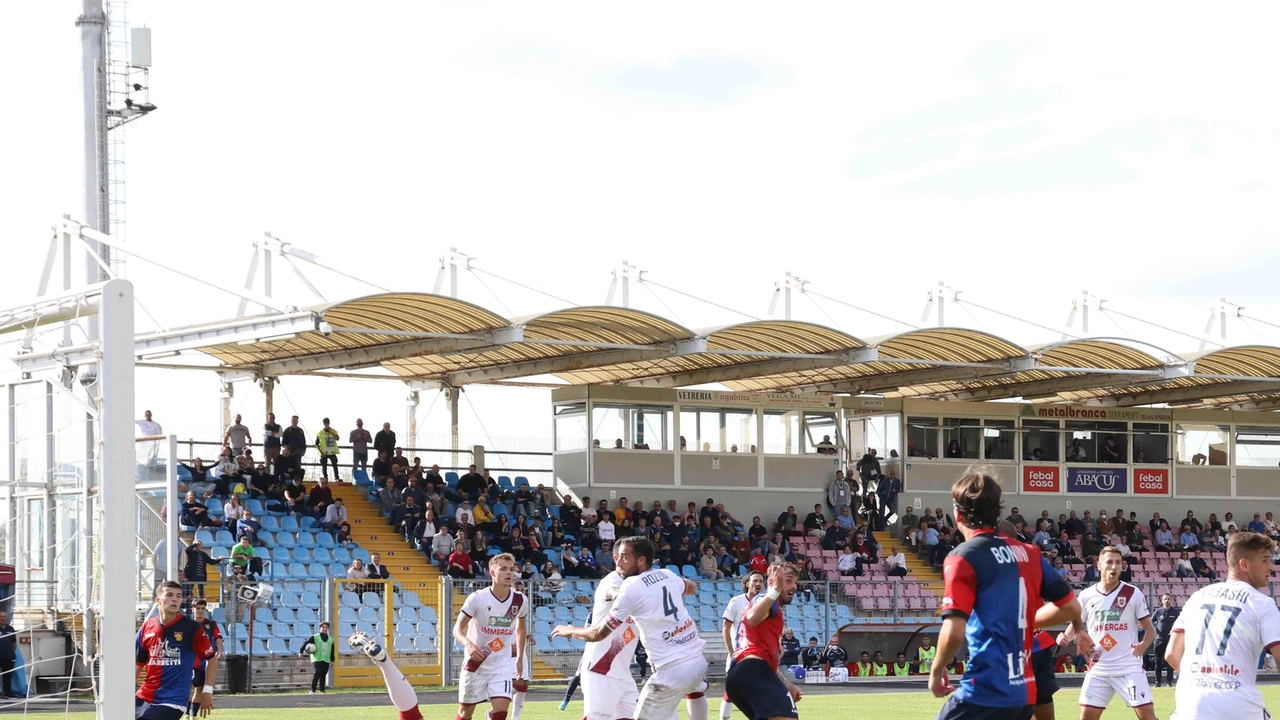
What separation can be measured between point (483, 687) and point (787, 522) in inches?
917

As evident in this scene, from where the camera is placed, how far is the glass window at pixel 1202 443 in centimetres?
4409

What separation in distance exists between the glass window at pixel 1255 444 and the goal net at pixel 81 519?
104 feet

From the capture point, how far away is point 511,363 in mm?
34625

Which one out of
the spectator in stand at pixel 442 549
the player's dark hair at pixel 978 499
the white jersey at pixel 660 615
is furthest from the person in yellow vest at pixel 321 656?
the player's dark hair at pixel 978 499

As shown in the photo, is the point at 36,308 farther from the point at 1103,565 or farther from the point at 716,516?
the point at 716,516

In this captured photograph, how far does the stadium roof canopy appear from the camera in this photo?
2733cm

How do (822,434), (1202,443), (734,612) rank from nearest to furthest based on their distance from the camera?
1. (734,612)
2. (822,434)
3. (1202,443)

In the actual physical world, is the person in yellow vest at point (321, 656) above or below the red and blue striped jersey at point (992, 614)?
below

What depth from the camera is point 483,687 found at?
13.3m

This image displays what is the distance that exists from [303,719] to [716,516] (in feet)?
57.3

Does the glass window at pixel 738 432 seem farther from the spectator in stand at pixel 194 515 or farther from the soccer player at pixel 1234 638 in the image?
the soccer player at pixel 1234 638

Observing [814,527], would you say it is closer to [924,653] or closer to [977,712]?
[924,653]

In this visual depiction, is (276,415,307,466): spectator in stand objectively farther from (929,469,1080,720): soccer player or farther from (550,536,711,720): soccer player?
(929,469,1080,720): soccer player

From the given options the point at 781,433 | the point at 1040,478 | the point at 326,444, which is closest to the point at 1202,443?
the point at 1040,478
